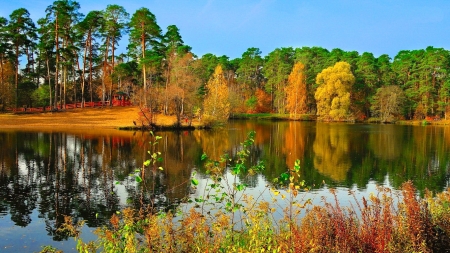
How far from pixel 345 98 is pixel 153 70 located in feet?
110

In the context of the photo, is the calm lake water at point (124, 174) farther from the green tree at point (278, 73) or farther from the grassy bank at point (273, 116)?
the green tree at point (278, 73)

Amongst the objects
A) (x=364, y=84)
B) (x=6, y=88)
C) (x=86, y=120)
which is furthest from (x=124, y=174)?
(x=364, y=84)

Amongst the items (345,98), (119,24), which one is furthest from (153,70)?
(345,98)

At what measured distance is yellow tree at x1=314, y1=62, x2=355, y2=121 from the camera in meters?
64.1

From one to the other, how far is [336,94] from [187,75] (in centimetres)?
3283

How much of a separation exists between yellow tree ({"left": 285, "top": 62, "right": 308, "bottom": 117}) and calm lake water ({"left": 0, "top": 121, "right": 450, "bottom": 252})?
3982 centimetres

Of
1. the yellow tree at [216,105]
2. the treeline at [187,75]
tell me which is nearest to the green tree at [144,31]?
Result: the treeline at [187,75]

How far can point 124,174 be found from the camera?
52.4ft

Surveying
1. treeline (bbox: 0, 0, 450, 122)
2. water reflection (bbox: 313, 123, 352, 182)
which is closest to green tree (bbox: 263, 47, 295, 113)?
treeline (bbox: 0, 0, 450, 122)

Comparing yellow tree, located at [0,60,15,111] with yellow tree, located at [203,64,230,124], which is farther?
yellow tree, located at [0,60,15,111]

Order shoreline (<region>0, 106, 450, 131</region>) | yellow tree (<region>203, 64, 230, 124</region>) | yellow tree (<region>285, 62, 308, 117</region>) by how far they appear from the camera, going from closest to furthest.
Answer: shoreline (<region>0, 106, 450, 131</region>) < yellow tree (<region>203, 64, 230, 124</region>) < yellow tree (<region>285, 62, 308, 117</region>)

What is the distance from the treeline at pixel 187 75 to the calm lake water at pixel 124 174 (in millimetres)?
15547

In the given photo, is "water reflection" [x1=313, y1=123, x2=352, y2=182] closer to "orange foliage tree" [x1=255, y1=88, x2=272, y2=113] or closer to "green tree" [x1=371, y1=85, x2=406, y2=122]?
"green tree" [x1=371, y1=85, x2=406, y2=122]

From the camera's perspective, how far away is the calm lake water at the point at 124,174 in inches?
391
